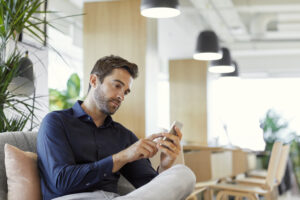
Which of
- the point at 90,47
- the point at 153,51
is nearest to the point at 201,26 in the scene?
the point at 153,51

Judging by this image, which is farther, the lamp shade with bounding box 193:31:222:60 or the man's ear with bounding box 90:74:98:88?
the lamp shade with bounding box 193:31:222:60

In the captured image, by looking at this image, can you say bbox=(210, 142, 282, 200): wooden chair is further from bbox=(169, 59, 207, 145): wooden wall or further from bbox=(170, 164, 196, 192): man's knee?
bbox=(169, 59, 207, 145): wooden wall

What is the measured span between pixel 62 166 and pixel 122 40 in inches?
163

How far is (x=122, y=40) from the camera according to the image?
5598 millimetres

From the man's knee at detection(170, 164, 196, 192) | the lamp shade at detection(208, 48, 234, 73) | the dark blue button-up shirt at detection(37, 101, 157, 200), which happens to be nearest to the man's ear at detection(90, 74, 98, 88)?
the dark blue button-up shirt at detection(37, 101, 157, 200)

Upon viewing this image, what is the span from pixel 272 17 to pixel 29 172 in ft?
23.2

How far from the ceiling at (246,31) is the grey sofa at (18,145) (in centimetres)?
462

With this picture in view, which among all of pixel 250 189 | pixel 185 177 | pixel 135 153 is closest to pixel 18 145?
pixel 135 153

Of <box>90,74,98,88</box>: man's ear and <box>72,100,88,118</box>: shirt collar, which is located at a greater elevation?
<box>90,74,98,88</box>: man's ear

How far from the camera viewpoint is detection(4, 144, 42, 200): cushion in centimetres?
164

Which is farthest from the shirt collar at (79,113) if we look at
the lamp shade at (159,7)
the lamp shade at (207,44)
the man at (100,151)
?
the lamp shade at (207,44)

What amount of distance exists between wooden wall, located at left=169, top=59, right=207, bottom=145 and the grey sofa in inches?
289

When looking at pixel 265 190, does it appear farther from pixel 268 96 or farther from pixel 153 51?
pixel 268 96

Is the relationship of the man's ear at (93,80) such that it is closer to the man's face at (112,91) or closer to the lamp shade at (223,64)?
the man's face at (112,91)
